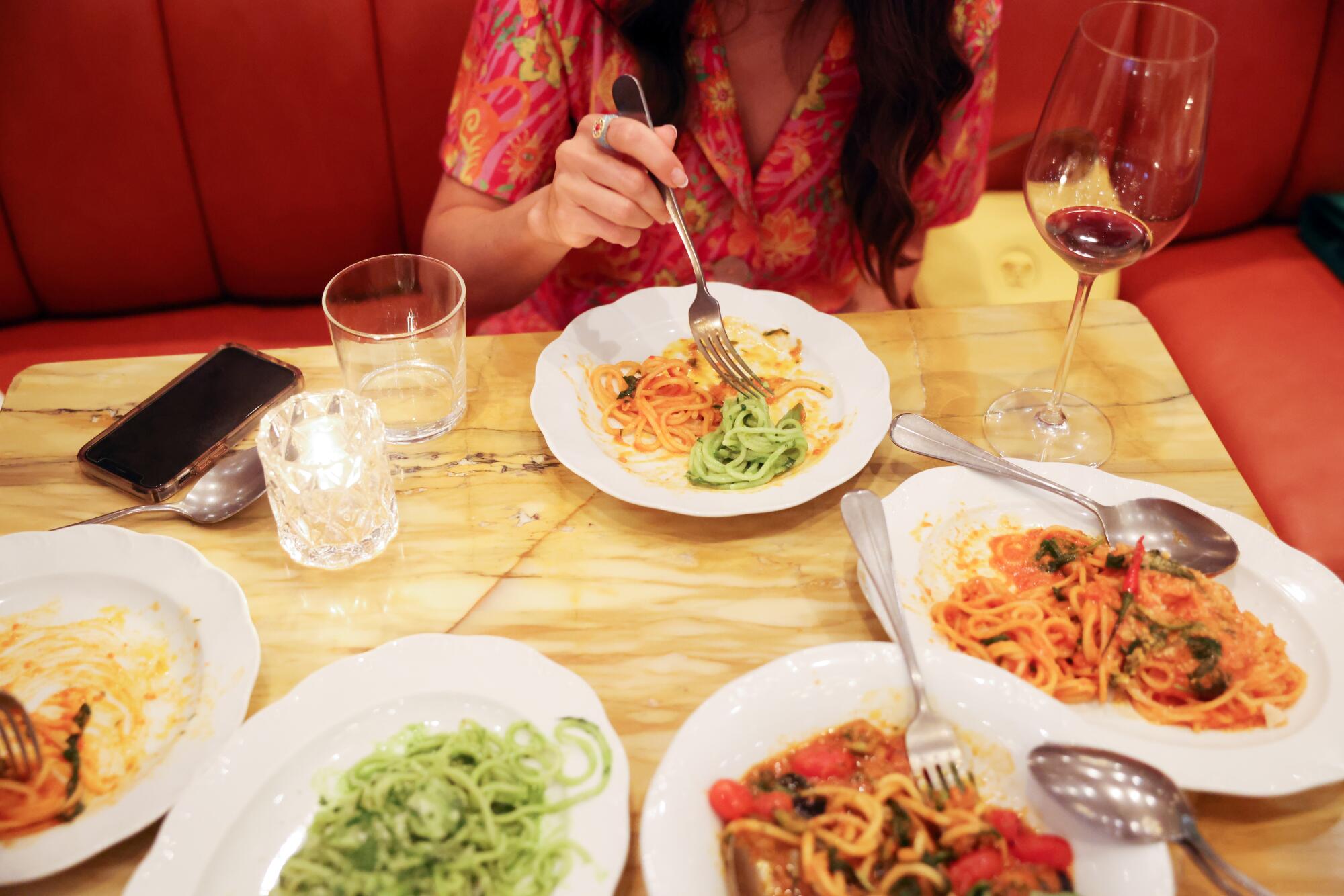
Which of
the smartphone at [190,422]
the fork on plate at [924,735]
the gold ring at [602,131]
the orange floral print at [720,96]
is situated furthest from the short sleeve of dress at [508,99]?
the fork on plate at [924,735]

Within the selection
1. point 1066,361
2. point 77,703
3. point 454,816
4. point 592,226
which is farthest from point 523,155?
point 454,816

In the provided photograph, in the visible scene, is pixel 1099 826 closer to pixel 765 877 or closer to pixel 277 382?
pixel 765 877

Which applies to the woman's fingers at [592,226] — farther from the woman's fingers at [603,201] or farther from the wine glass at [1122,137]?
the wine glass at [1122,137]

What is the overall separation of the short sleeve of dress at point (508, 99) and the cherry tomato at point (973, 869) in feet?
5.09

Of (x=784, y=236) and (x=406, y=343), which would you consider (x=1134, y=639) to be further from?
(x=784, y=236)

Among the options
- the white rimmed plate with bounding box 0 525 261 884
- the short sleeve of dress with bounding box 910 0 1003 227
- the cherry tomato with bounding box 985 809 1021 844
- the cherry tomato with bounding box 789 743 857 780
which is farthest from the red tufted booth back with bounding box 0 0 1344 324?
the cherry tomato with bounding box 985 809 1021 844

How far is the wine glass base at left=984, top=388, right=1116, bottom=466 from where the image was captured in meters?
1.65

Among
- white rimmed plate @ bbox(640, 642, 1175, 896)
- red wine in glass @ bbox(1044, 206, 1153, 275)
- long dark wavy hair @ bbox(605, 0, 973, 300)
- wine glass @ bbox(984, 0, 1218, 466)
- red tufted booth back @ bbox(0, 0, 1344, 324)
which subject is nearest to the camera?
white rimmed plate @ bbox(640, 642, 1175, 896)

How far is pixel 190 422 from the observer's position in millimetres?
1634

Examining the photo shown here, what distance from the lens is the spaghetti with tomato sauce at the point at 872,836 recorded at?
1.01 meters

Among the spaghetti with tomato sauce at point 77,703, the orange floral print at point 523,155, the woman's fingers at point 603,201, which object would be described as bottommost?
the spaghetti with tomato sauce at point 77,703

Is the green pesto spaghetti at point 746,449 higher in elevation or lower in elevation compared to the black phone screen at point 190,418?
higher

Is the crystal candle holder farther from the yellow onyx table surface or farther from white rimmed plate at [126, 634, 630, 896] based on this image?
white rimmed plate at [126, 634, 630, 896]

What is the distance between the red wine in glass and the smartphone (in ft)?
4.14
